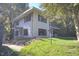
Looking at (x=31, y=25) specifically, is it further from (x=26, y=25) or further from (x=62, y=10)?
(x=62, y=10)

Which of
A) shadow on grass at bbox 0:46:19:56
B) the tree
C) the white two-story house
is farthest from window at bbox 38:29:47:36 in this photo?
shadow on grass at bbox 0:46:19:56

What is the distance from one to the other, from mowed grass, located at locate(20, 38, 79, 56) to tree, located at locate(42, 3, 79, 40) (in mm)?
142

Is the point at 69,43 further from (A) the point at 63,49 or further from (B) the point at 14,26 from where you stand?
(B) the point at 14,26

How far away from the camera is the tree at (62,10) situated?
142 inches

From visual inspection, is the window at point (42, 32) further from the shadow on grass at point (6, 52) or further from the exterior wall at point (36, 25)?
the shadow on grass at point (6, 52)

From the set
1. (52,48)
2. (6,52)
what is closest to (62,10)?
(52,48)

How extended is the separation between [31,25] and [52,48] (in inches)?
13.2

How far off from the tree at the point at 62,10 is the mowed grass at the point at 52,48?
0.14 metres

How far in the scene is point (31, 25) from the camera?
3.60 metres

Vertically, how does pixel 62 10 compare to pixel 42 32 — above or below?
above

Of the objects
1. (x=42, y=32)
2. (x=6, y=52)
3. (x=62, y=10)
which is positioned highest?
(x=62, y=10)

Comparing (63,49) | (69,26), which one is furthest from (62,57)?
(69,26)

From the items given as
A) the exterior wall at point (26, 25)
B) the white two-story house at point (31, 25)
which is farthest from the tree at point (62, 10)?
Result: the exterior wall at point (26, 25)

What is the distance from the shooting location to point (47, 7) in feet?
11.8
